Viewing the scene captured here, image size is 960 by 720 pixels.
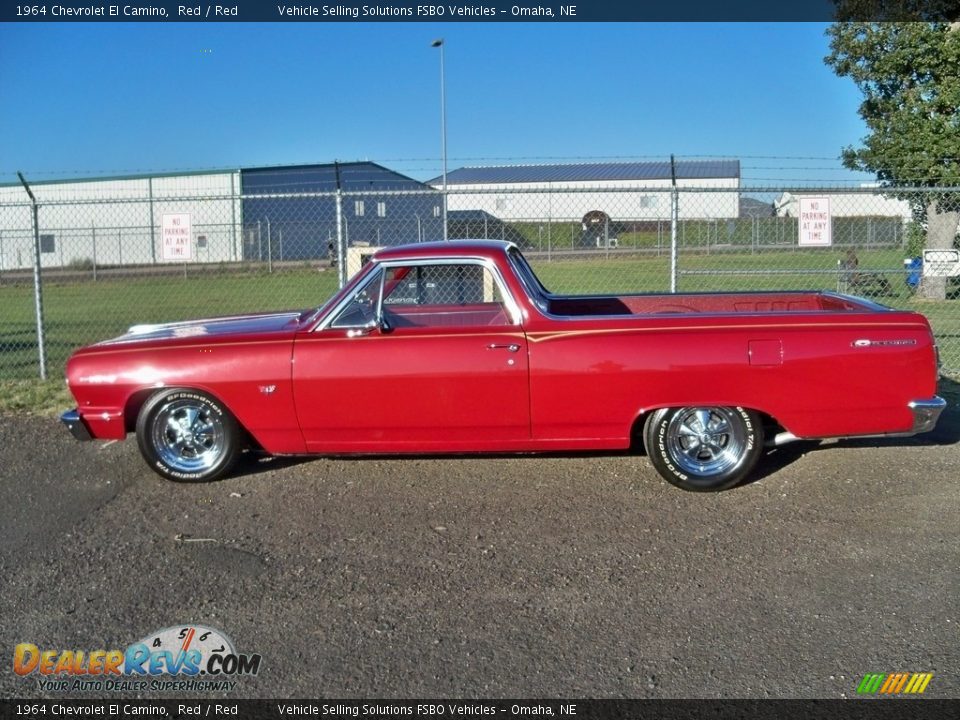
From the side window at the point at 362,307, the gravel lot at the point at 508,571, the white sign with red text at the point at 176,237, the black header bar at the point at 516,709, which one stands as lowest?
the black header bar at the point at 516,709

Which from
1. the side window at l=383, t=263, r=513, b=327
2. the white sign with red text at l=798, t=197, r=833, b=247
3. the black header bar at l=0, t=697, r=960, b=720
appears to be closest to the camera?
the black header bar at l=0, t=697, r=960, b=720

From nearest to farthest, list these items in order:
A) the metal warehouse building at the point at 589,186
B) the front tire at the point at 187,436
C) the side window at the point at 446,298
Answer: the front tire at the point at 187,436 < the side window at the point at 446,298 < the metal warehouse building at the point at 589,186

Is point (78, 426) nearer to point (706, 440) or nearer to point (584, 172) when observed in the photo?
point (706, 440)

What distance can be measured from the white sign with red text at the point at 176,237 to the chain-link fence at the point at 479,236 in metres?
0.01

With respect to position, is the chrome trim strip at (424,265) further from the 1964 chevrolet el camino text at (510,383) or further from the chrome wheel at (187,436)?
the chrome wheel at (187,436)

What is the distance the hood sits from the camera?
5.78 m

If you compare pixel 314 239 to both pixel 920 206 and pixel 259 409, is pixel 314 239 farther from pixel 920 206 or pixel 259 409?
pixel 259 409

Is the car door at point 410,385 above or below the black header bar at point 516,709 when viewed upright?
above

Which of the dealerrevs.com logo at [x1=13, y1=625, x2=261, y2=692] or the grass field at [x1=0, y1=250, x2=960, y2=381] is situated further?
the grass field at [x1=0, y1=250, x2=960, y2=381]

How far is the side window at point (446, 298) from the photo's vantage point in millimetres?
6023

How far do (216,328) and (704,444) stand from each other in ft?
10.4

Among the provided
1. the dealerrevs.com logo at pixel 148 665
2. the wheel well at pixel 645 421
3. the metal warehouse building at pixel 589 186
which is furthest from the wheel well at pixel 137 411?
the metal warehouse building at pixel 589 186

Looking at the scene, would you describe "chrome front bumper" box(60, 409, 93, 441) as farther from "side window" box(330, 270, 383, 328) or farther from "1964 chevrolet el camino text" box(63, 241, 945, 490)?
"side window" box(330, 270, 383, 328)

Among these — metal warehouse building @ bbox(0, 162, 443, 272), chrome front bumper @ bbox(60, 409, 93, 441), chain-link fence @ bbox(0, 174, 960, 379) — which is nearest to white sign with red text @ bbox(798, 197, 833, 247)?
chain-link fence @ bbox(0, 174, 960, 379)
